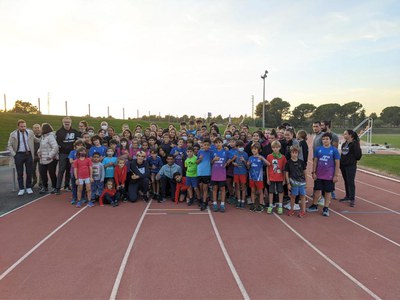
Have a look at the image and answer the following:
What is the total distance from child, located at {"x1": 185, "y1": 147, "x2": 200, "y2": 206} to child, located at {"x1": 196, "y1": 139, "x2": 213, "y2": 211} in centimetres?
17

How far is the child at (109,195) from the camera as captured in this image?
6.72 m

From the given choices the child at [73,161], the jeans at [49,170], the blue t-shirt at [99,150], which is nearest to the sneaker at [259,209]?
the blue t-shirt at [99,150]

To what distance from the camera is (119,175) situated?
23.1ft

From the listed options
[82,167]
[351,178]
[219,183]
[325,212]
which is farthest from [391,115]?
[82,167]

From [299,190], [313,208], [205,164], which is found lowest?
[313,208]

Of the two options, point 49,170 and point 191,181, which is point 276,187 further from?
point 49,170

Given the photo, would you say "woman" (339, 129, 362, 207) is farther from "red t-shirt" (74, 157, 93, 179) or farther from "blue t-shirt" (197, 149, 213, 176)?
"red t-shirt" (74, 157, 93, 179)

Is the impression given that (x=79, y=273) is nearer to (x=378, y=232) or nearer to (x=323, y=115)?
(x=378, y=232)

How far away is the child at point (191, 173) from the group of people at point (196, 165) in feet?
0.08

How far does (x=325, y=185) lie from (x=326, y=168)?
379 millimetres

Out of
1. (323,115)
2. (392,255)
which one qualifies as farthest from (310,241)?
(323,115)

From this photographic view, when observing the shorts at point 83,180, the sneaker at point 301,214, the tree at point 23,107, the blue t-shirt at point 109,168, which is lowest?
the sneaker at point 301,214

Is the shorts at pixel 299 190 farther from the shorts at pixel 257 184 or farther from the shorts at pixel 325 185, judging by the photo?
the shorts at pixel 257 184

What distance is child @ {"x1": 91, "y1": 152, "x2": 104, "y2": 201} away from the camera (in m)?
6.79
